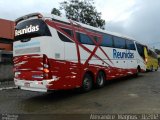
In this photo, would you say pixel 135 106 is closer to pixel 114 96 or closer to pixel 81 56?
pixel 114 96

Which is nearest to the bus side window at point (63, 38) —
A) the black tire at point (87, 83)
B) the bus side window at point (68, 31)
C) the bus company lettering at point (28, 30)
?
the bus side window at point (68, 31)

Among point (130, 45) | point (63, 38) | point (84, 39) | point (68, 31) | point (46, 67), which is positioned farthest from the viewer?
point (130, 45)

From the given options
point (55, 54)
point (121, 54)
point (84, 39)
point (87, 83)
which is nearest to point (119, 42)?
point (121, 54)

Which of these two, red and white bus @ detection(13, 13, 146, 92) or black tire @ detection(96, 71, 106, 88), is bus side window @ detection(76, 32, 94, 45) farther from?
black tire @ detection(96, 71, 106, 88)

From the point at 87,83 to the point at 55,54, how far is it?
122 inches

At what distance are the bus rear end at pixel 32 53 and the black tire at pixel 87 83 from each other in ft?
9.06

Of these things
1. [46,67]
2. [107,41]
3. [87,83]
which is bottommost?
[87,83]

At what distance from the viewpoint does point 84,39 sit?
43.7ft

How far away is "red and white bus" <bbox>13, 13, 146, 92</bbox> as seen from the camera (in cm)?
1077

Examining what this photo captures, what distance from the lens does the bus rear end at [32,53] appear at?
1070 cm

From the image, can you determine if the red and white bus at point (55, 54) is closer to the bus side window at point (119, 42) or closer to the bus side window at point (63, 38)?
the bus side window at point (63, 38)

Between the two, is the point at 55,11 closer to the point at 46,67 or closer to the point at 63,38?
the point at 63,38

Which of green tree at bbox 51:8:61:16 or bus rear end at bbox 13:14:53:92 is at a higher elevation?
green tree at bbox 51:8:61:16

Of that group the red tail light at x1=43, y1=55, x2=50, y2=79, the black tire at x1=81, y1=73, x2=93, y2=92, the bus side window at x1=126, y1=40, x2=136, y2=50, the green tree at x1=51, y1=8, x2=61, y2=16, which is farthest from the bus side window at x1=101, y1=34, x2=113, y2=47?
the green tree at x1=51, y1=8, x2=61, y2=16
